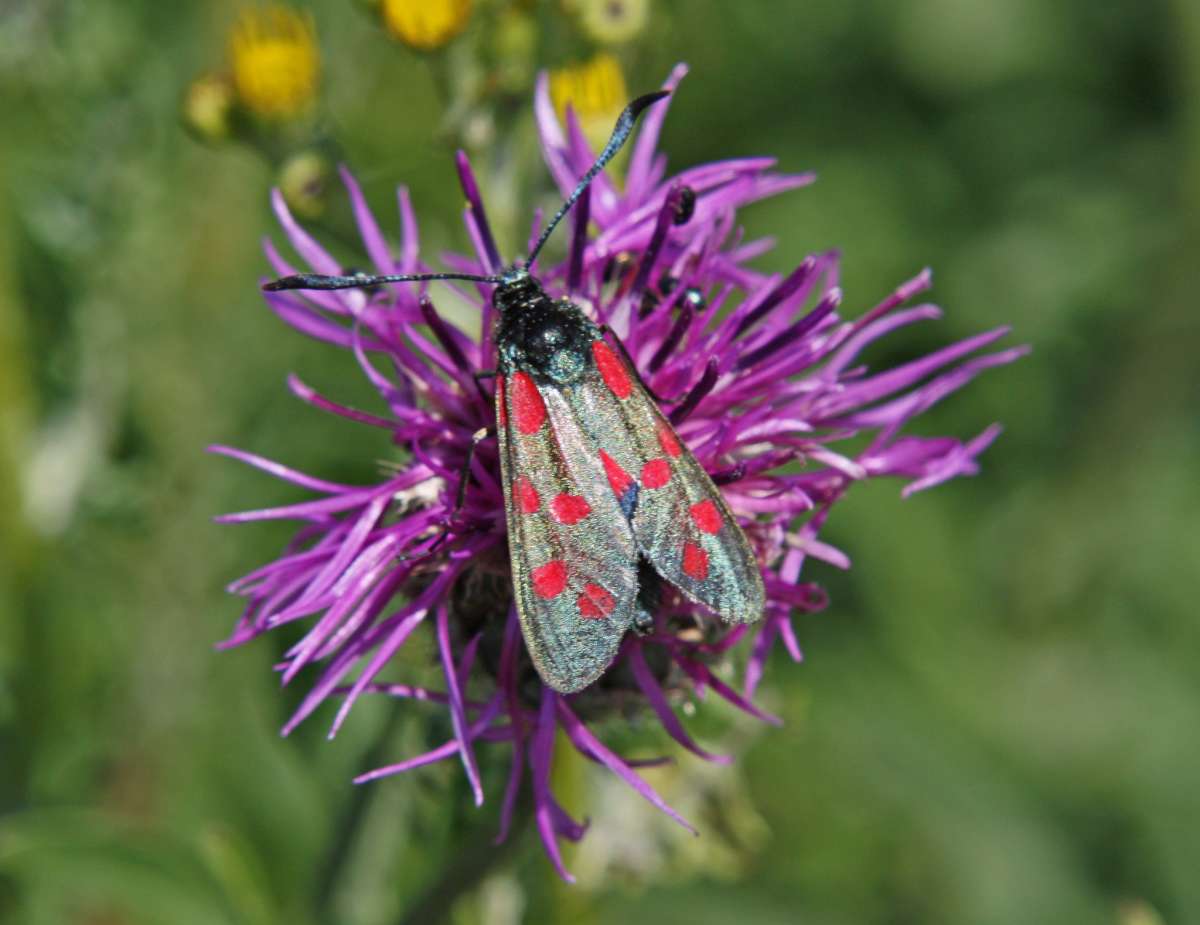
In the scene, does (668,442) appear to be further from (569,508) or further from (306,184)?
(306,184)

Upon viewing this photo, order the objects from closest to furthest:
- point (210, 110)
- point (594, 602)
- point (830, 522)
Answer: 1. point (594, 602)
2. point (210, 110)
3. point (830, 522)

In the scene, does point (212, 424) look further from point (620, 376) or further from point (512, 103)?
point (620, 376)

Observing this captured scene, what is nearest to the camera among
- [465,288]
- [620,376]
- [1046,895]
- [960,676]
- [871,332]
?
[620,376]

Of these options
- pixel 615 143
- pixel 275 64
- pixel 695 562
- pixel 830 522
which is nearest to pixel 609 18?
pixel 615 143

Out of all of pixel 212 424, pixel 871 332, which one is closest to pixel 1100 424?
pixel 871 332

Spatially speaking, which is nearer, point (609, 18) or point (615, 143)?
point (615, 143)
